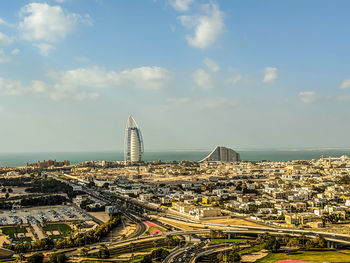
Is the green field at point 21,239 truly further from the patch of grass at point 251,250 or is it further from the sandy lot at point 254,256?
the sandy lot at point 254,256

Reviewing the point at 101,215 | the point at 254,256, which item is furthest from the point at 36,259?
the point at 101,215

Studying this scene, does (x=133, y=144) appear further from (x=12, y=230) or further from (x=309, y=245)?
(x=309, y=245)

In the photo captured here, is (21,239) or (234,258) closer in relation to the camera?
(234,258)

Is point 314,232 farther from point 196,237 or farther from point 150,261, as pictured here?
point 150,261

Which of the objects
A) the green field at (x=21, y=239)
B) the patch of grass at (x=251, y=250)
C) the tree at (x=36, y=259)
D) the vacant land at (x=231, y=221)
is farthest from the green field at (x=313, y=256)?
the green field at (x=21, y=239)

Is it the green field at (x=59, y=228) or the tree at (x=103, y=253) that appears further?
the green field at (x=59, y=228)

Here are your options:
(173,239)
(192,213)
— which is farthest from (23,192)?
(173,239)
